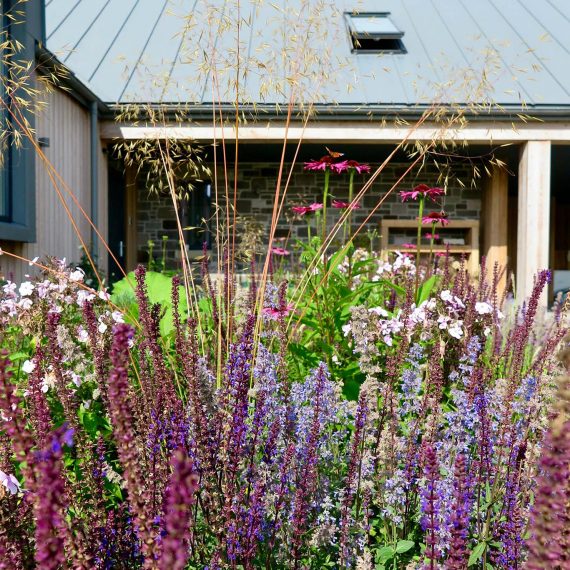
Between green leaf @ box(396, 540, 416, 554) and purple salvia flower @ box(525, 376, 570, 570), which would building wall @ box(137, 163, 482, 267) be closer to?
green leaf @ box(396, 540, 416, 554)

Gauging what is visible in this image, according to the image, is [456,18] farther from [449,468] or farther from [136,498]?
[136,498]

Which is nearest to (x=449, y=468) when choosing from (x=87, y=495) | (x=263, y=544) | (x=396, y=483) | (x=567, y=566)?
(x=396, y=483)

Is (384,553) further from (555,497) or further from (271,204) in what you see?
(271,204)

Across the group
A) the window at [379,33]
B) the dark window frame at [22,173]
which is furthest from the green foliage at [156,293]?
the window at [379,33]

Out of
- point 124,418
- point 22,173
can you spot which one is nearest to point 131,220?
point 22,173

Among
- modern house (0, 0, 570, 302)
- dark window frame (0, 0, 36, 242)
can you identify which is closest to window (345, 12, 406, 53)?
modern house (0, 0, 570, 302)

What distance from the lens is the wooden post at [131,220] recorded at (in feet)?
34.2

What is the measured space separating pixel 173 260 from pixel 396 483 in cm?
891

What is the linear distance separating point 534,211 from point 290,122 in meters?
3.10

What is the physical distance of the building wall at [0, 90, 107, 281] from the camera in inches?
264

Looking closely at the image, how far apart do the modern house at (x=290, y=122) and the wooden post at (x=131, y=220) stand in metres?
0.03

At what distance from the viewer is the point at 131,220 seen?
1052 centimetres

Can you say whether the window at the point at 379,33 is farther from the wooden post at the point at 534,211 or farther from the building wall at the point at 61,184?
the building wall at the point at 61,184

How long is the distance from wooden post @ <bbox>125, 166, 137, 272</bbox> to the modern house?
0.03 meters
